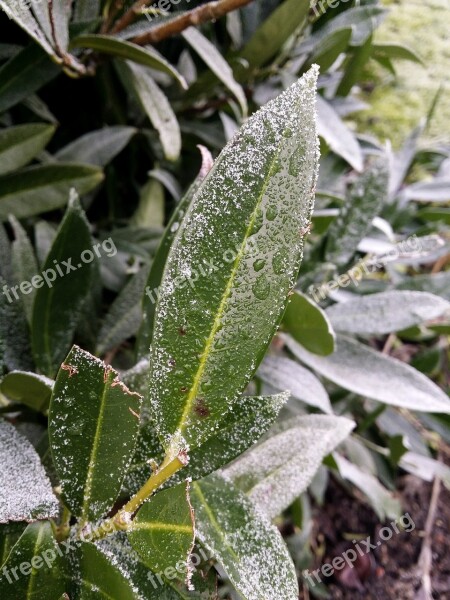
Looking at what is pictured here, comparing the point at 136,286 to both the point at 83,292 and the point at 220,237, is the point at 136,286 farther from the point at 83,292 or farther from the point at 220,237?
the point at 220,237

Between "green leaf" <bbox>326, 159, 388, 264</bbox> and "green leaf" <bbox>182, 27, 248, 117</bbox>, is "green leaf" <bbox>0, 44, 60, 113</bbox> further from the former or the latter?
"green leaf" <bbox>326, 159, 388, 264</bbox>

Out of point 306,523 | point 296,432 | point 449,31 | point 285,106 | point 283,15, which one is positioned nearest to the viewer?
point 285,106

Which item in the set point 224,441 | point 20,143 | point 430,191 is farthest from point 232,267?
point 430,191

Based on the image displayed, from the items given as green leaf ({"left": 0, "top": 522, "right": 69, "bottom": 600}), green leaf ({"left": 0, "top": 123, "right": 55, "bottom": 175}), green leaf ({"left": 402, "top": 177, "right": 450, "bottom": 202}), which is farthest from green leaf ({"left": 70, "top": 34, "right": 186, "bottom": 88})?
green leaf ({"left": 402, "top": 177, "right": 450, "bottom": 202})

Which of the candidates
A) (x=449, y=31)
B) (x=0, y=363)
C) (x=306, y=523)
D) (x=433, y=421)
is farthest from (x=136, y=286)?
(x=449, y=31)

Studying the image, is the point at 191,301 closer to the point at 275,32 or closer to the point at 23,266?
the point at 23,266
